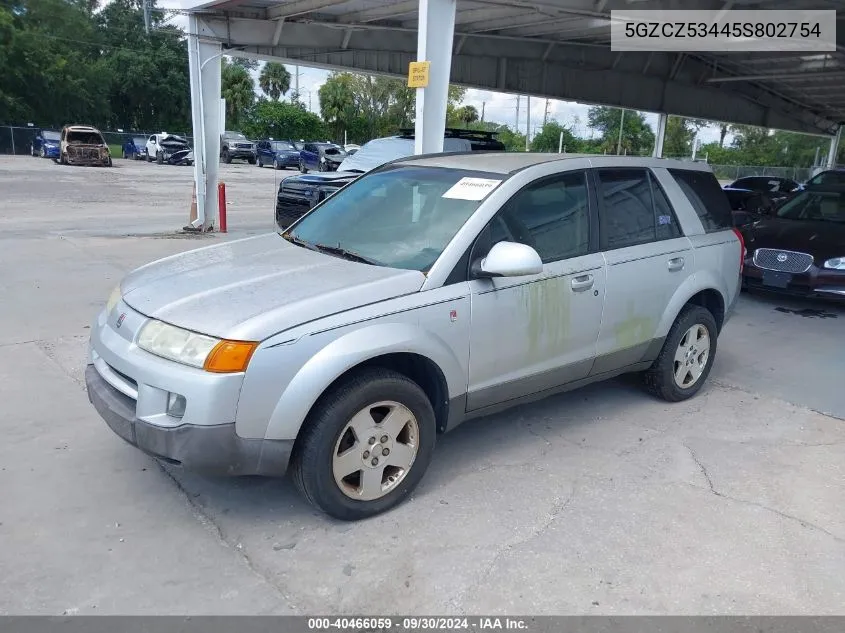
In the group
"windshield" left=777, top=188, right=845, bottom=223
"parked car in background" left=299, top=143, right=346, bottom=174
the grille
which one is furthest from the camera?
"parked car in background" left=299, top=143, right=346, bottom=174

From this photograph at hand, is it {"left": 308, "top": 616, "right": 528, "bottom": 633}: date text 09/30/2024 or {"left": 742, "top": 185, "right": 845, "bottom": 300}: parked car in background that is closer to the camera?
{"left": 308, "top": 616, "right": 528, "bottom": 633}: date text 09/30/2024

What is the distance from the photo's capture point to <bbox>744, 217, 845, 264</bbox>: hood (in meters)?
8.24

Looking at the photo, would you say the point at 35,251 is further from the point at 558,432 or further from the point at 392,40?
the point at 558,432

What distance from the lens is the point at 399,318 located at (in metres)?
3.38

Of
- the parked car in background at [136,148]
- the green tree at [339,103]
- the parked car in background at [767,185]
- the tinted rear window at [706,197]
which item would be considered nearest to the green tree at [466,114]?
the green tree at [339,103]

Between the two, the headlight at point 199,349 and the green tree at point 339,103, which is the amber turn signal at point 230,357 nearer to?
the headlight at point 199,349

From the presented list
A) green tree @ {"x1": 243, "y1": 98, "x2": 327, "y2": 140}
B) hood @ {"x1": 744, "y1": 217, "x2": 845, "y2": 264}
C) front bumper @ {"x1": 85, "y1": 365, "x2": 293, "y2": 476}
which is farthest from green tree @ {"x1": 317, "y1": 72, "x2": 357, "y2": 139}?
front bumper @ {"x1": 85, "y1": 365, "x2": 293, "y2": 476}

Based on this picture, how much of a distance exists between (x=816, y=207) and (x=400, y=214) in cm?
795

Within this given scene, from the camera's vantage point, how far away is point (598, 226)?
4457 mm

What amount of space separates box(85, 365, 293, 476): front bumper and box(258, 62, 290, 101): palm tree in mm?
70091

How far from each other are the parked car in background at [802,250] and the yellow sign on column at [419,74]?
4.75 metres

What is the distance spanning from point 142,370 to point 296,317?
2.47ft

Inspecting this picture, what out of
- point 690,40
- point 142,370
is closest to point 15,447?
point 142,370

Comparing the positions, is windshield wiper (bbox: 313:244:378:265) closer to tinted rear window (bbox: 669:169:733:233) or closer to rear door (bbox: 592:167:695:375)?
rear door (bbox: 592:167:695:375)
